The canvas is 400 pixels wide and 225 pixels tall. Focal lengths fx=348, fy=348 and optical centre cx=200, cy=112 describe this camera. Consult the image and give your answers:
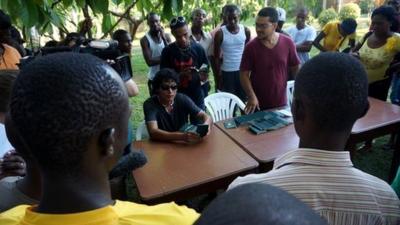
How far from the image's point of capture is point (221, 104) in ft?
12.1

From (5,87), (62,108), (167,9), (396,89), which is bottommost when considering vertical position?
(396,89)

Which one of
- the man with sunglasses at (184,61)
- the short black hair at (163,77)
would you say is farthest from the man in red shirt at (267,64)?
the short black hair at (163,77)

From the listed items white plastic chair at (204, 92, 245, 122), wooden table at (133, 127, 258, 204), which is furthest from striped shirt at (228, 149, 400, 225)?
white plastic chair at (204, 92, 245, 122)

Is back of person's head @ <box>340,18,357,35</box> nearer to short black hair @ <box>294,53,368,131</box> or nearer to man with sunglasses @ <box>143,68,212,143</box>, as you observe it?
man with sunglasses @ <box>143,68,212,143</box>

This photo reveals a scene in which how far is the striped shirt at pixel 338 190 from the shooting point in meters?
1.07

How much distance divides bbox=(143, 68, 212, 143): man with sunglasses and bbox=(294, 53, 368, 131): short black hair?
5.07 ft

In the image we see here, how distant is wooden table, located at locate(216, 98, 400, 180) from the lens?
2.37 m

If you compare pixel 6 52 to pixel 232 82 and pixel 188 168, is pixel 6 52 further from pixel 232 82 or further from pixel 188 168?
pixel 232 82

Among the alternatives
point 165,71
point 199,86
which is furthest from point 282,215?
point 199,86

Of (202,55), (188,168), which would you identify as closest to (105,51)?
(188,168)

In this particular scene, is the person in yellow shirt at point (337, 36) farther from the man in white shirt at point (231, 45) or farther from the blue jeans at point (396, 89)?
the man in white shirt at point (231, 45)

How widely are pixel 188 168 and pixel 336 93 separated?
119cm

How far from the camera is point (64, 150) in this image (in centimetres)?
79

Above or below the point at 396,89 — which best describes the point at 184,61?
above
